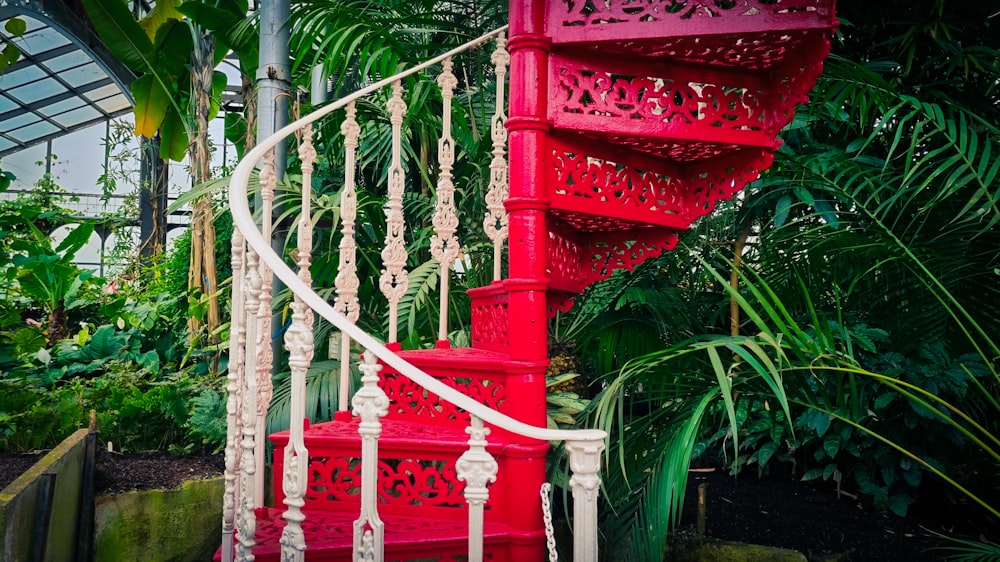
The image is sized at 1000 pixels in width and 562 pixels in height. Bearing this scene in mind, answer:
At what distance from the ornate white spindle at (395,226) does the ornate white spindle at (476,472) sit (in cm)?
90

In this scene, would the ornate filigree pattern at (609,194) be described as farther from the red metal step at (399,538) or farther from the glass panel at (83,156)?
the glass panel at (83,156)

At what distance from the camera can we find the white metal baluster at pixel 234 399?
1.86 metres

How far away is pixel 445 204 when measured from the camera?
2.53 metres

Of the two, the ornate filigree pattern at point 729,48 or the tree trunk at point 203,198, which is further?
the tree trunk at point 203,198

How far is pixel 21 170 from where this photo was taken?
11.5 metres

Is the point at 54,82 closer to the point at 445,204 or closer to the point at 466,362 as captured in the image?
the point at 445,204

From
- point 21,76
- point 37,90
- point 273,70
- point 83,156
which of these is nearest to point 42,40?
point 21,76

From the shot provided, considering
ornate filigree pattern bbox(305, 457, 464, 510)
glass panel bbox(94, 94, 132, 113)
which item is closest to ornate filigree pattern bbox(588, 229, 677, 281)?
ornate filigree pattern bbox(305, 457, 464, 510)

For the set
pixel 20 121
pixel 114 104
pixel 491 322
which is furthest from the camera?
pixel 114 104

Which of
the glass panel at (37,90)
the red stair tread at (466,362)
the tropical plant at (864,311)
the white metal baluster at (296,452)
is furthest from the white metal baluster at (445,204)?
the glass panel at (37,90)

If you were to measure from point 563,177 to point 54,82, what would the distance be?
10.8 m

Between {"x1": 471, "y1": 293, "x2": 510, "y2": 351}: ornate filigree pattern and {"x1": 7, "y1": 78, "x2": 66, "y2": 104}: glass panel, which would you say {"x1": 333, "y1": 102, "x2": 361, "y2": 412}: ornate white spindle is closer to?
{"x1": 471, "y1": 293, "x2": 510, "y2": 351}: ornate filigree pattern

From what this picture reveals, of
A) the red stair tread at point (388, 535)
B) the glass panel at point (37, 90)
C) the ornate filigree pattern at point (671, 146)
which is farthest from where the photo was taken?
the glass panel at point (37, 90)

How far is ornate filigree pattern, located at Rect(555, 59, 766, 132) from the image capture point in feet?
7.04
